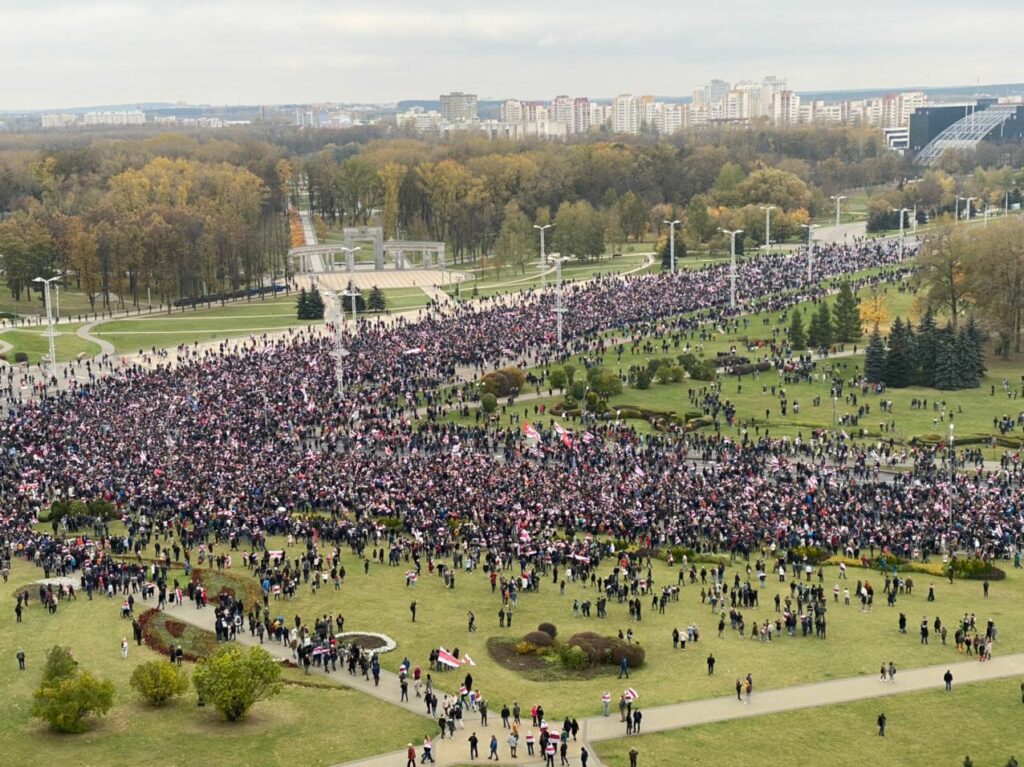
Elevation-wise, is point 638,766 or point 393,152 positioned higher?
point 393,152

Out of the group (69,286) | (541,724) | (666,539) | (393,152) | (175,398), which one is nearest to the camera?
(541,724)

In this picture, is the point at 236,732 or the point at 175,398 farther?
the point at 175,398

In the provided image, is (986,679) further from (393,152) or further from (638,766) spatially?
(393,152)

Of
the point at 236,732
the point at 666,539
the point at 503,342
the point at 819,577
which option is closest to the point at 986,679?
the point at 819,577

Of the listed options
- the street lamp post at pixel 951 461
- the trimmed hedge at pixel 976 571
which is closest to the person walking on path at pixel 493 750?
the trimmed hedge at pixel 976 571

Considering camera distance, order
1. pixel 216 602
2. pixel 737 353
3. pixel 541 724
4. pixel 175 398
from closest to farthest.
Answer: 1. pixel 541 724
2. pixel 216 602
3. pixel 175 398
4. pixel 737 353

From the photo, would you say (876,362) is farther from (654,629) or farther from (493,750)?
(493,750)
